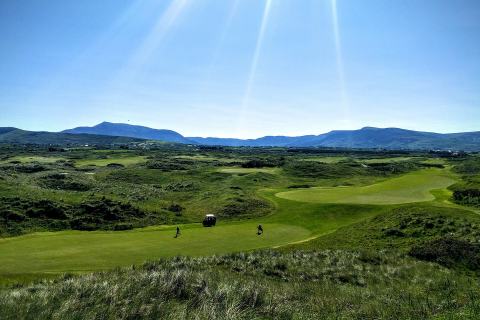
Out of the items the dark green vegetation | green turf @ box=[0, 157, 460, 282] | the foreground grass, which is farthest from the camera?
green turf @ box=[0, 157, 460, 282]

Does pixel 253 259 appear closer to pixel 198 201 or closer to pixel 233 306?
pixel 233 306

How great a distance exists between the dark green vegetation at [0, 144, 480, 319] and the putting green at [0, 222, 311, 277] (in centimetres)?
14

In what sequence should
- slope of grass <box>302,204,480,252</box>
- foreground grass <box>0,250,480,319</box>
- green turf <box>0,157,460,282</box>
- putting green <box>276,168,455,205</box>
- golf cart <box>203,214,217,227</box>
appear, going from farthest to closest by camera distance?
1. putting green <box>276,168,455,205</box>
2. golf cart <box>203,214,217,227</box>
3. slope of grass <box>302,204,480,252</box>
4. green turf <box>0,157,460,282</box>
5. foreground grass <box>0,250,480,319</box>

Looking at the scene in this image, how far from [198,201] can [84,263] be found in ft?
153

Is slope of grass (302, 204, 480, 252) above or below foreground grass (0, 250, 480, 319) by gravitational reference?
below

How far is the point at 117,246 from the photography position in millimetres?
36500

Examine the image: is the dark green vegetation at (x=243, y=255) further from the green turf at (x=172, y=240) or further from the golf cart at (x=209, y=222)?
the golf cart at (x=209, y=222)

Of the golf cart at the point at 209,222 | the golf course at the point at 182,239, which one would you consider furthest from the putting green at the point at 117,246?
the golf cart at the point at 209,222

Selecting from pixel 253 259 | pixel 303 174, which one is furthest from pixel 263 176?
pixel 253 259

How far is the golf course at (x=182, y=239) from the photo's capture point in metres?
30.1

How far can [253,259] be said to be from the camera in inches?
1201

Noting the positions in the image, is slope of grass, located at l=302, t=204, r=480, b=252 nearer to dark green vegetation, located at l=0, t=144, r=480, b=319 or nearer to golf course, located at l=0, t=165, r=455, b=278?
dark green vegetation, located at l=0, t=144, r=480, b=319

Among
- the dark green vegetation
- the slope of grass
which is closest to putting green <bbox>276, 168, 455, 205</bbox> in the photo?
the dark green vegetation

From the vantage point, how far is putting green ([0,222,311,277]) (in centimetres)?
2936
